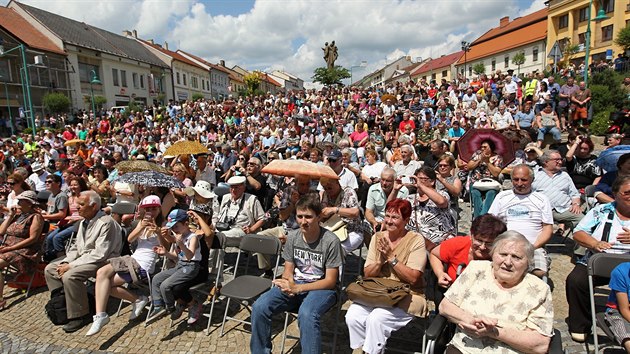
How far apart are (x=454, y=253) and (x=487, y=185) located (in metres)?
3.18

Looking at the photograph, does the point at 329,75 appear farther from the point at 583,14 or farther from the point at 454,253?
the point at 454,253

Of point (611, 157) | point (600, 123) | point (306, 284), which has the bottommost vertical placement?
point (306, 284)

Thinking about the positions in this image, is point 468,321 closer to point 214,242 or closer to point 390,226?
point 390,226

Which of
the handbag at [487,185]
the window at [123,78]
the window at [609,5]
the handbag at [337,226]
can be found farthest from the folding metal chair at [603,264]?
the window at [123,78]

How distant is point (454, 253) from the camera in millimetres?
3578

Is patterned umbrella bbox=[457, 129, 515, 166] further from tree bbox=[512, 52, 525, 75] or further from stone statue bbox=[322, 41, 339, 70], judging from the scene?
tree bbox=[512, 52, 525, 75]

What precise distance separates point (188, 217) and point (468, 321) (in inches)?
130

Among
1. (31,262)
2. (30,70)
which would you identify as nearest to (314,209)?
(31,262)

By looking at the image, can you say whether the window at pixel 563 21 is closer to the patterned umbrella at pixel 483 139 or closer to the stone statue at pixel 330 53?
the stone statue at pixel 330 53

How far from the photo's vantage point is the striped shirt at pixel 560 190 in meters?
5.73

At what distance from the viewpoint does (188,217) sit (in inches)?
183

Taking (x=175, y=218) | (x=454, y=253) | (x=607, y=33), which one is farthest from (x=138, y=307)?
(x=607, y=33)

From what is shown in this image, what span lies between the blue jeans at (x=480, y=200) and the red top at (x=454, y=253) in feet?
9.64

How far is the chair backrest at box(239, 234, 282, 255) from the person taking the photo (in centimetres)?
447
